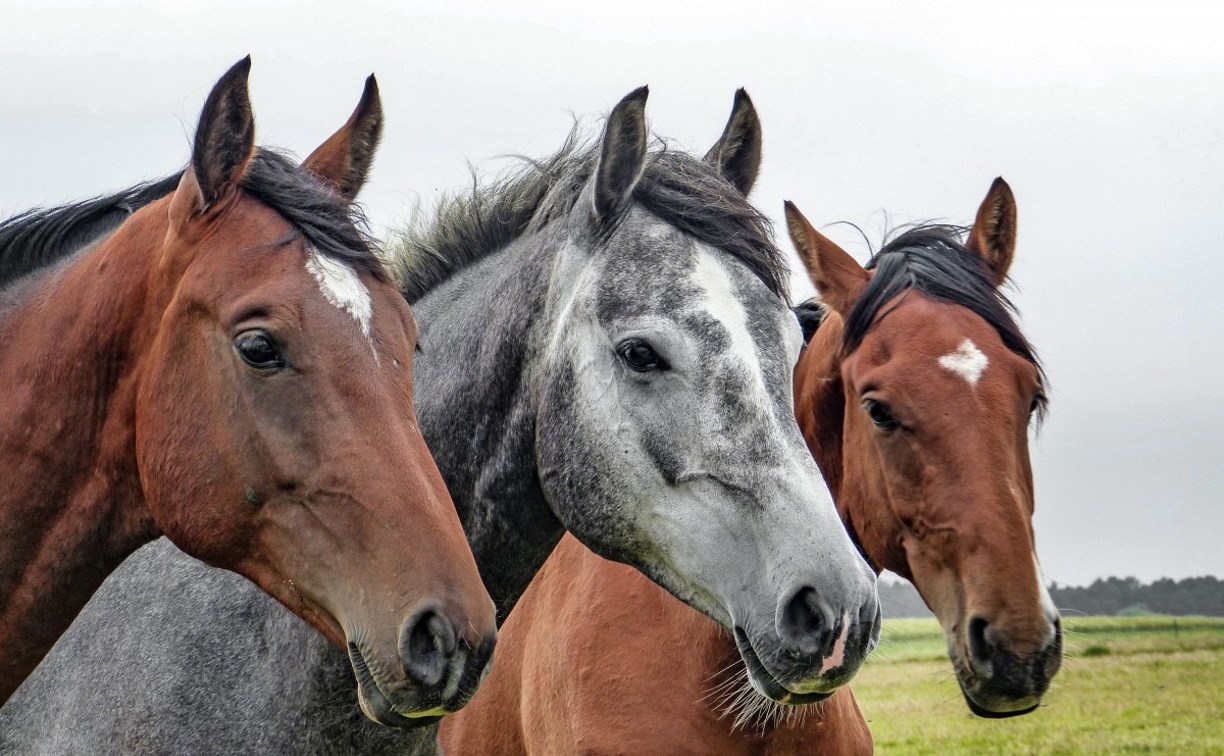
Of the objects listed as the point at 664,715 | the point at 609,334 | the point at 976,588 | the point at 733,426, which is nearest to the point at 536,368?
the point at 609,334

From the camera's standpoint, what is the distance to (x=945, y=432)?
493 centimetres

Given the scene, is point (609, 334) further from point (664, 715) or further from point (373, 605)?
point (664, 715)

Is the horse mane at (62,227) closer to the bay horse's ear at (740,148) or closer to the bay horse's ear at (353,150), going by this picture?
the bay horse's ear at (353,150)

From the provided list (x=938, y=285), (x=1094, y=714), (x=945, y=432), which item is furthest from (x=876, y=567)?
(x=1094, y=714)

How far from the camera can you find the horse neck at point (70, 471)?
10.9 feet

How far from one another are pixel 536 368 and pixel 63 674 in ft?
6.82

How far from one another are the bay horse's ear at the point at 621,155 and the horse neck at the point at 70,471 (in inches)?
62.7

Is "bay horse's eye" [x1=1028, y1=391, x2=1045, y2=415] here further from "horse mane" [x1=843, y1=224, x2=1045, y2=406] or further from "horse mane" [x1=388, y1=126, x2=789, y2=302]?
"horse mane" [x1=388, y1=126, x2=789, y2=302]

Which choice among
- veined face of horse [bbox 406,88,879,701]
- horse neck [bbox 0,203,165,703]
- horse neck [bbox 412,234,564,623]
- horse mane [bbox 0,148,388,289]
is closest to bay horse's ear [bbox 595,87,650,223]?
veined face of horse [bbox 406,88,879,701]

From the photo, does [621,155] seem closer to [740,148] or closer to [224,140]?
[740,148]

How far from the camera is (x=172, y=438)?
10.4ft

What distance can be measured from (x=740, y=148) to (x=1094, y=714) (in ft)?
40.7

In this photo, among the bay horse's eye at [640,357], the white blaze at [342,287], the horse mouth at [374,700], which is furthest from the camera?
the bay horse's eye at [640,357]

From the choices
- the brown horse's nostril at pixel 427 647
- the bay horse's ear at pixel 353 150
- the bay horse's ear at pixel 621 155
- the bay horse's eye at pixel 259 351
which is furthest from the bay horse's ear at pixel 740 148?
the brown horse's nostril at pixel 427 647
